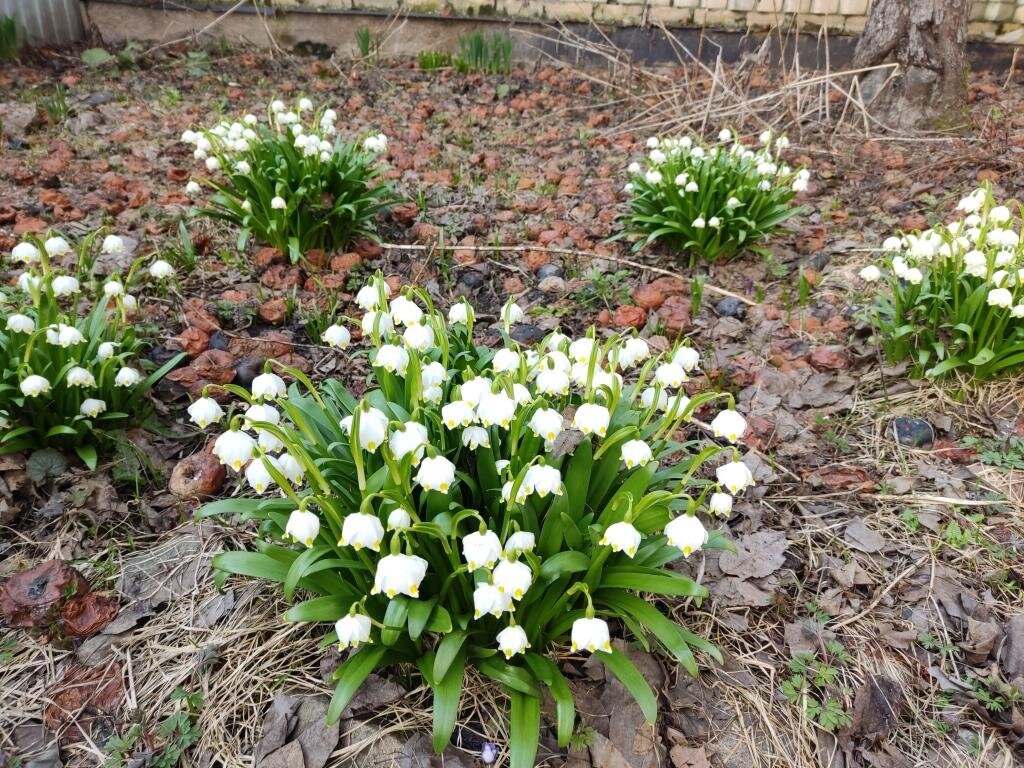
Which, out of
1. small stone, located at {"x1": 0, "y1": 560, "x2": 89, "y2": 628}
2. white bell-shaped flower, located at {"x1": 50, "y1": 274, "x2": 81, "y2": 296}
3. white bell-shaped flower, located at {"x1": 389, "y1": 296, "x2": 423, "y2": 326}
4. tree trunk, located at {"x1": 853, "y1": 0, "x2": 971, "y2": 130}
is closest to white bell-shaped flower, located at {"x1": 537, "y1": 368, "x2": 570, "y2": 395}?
white bell-shaped flower, located at {"x1": 389, "y1": 296, "x2": 423, "y2": 326}

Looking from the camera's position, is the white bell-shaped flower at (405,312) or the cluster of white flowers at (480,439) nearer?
the cluster of white flowers at (480,439)

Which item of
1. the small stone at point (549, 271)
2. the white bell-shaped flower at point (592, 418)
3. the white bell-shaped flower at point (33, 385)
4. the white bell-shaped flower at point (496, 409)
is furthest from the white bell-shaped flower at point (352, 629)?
the small stone at point (549, 271)

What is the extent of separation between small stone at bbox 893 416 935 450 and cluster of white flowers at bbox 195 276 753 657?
125 centimetres

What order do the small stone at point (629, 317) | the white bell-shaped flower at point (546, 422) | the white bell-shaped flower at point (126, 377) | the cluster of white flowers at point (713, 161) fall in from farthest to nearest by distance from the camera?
the cluster of white flowers at point (713, 161), the small stone at point (629, 317), the white bell-shaped flower at point (126, 377), the white bell-shaped flower at point (546, 422)

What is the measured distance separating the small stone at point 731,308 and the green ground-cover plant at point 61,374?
2464mm

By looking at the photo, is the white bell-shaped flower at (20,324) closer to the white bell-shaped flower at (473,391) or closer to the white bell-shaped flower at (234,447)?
the white bell-shaped flower at (234,447)

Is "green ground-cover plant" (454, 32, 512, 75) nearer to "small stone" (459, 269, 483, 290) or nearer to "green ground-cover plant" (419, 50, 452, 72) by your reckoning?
"green ground-cover plant" (419, 50, 452, 72)

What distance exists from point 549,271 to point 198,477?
2.05 m

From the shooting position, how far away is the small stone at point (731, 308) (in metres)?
3.40

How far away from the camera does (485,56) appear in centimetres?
648

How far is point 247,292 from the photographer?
3.33 m

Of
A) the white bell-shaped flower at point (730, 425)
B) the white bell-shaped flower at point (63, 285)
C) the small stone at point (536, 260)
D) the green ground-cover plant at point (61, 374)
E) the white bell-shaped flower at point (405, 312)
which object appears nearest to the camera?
the white bell-shaped flower at point (730, 425)

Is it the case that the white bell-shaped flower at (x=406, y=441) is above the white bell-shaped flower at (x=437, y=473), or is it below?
above

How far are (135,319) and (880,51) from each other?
5089mm
